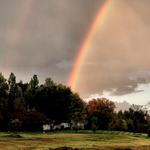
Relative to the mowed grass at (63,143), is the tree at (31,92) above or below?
above

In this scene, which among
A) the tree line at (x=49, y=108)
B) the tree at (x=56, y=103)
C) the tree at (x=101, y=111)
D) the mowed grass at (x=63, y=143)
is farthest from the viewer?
the tree at (x=101, y=111)

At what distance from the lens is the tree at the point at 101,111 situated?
16625cm

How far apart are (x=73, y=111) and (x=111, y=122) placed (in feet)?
60.0

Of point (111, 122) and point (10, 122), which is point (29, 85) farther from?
point (10, 122)

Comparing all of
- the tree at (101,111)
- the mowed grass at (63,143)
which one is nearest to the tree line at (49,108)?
the tree at (101,111)

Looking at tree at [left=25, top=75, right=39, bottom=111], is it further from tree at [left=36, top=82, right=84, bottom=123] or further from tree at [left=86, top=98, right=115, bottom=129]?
tree at [left=86, top=98, right=115, bottom=129]

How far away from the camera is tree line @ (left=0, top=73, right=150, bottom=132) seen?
13638 cm

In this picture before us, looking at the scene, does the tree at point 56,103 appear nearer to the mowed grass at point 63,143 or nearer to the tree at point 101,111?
the tree at point 101,111

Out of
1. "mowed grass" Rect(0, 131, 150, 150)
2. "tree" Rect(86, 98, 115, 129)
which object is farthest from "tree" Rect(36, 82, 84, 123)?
"mowed grass" Rect(0, 131, 150, 150)

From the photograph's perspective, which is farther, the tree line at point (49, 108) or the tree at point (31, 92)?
the tree at point (31, 92)

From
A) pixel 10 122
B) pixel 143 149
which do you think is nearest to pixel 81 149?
pixel 143 149

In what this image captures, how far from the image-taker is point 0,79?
490 feet

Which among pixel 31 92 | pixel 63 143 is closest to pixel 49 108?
pixel 31 92

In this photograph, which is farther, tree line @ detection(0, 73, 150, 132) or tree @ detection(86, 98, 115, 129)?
tree @ detection(86, 98, 115, 129)
